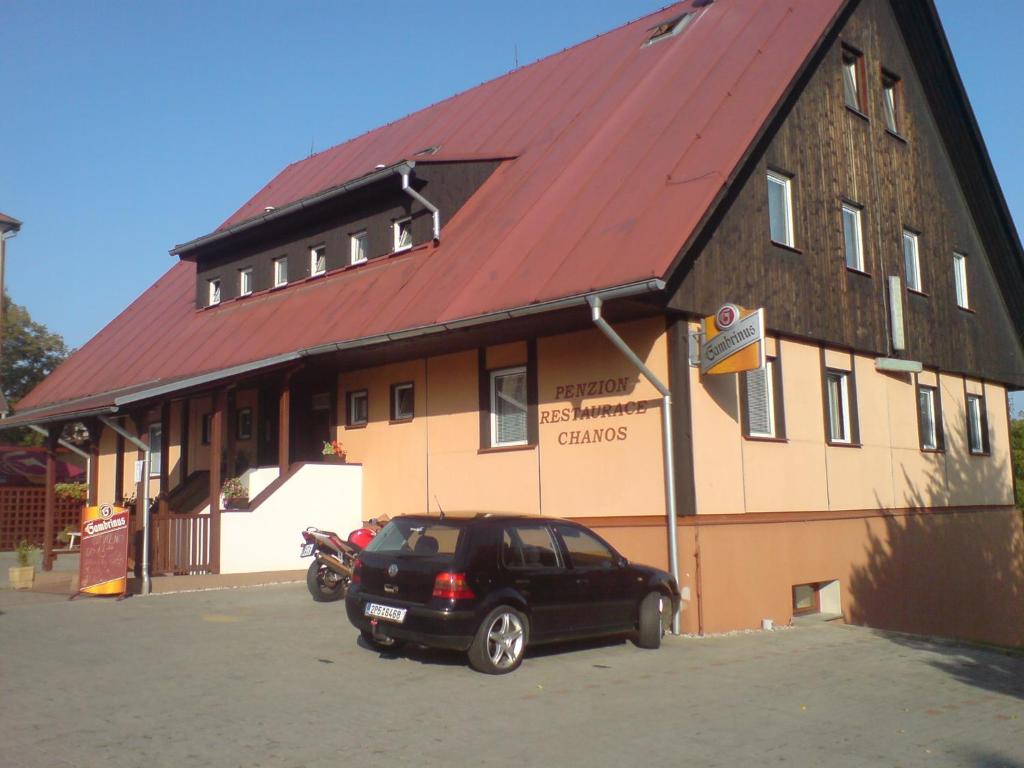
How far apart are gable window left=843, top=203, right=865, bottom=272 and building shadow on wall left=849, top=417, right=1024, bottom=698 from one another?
3723 mm

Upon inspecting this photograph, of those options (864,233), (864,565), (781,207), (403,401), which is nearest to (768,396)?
(781,207)

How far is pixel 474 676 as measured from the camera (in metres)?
9.60

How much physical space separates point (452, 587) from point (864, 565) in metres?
9.26

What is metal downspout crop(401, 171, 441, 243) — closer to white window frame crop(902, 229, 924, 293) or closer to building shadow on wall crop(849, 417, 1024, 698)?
white window frame crop(902, 229, 924, 293)

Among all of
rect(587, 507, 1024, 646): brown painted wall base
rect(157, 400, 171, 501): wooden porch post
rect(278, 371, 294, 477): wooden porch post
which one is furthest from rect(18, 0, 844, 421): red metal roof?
rect(587, 507, 1024, 646): brown painted wall base

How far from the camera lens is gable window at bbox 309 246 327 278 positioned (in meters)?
21.1

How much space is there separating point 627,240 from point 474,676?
20.6 ft

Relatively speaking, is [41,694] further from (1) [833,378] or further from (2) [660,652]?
(1) [833,378]

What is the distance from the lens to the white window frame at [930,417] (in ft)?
63.2

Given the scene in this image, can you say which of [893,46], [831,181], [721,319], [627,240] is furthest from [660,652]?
[893,46]

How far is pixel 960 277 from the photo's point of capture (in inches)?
848

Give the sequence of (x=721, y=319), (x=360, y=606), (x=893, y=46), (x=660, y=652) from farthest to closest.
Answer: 1. (x=893, y=46)
2. (x=721, y=319)
3. (x=660, y=652)
4. (x=360, y=606)

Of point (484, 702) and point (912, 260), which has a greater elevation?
point (912, 260)

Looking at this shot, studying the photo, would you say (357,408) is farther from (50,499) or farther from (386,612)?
(386,612)
